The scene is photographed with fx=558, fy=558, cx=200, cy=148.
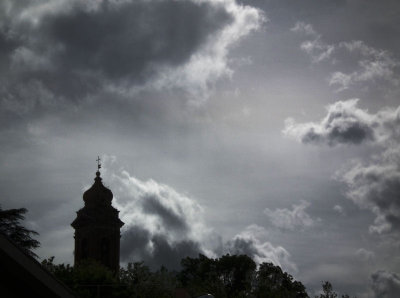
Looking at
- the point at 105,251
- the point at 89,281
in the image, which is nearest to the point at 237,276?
the point at 105,251

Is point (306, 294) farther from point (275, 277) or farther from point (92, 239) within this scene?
point (92, 239)

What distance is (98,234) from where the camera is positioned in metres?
63.7

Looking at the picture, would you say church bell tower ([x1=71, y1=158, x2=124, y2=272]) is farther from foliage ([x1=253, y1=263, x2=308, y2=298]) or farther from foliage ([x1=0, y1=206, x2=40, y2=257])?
foliage ([x1=253, y1=263, x2=308, y2=298])

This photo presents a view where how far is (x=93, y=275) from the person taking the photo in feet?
151

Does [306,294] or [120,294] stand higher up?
[306,294]

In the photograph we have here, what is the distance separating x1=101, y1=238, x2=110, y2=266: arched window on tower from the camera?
63.5 metres

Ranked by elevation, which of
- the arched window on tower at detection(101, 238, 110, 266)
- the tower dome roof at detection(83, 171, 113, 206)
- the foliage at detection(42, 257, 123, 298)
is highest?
the tower dome roof at detection(83, 171, 113, 206)

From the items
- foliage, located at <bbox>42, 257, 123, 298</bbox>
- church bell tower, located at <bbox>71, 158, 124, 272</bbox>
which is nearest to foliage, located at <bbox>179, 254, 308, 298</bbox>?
church bell tower, located at <bbox>71, 158, 124, 272</bbox>

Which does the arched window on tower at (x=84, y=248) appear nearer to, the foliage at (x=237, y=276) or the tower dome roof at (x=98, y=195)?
the tower dome roof at (x=98, y=195)

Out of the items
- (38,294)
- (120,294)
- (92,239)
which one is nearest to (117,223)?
(92,239)

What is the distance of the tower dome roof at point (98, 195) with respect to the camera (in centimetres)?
6656

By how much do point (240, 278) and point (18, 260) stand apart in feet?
282

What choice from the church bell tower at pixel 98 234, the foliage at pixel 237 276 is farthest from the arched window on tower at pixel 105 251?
the foliage at pixel 237 276

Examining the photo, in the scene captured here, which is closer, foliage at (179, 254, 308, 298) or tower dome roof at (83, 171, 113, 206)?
tower dome roof at (83, 171, 113, 206)
